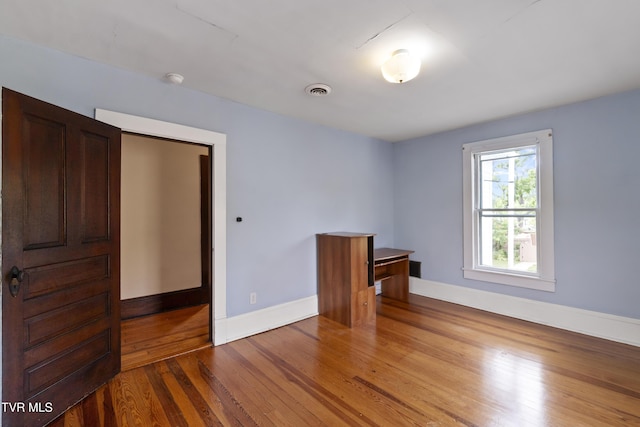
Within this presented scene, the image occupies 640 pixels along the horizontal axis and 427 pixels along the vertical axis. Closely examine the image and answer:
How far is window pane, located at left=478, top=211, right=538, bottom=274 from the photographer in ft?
11.0

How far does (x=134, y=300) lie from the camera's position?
3.44 meters

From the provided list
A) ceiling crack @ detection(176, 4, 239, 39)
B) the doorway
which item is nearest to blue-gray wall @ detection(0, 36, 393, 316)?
the doorway

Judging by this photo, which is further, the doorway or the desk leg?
the desk leg

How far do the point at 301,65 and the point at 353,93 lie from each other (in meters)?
0.69

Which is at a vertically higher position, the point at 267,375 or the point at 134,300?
the point at 134,300

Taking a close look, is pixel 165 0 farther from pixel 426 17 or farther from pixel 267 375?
pixel 267 375

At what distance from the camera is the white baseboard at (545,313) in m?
2.73

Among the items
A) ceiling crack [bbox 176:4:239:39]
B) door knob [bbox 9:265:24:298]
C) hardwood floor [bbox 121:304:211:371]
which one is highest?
ceiling crack [bbox 176:4:239:39]

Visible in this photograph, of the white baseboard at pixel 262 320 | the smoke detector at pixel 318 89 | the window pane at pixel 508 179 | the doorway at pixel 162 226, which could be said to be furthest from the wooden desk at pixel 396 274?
the doorway at pixel 162 226

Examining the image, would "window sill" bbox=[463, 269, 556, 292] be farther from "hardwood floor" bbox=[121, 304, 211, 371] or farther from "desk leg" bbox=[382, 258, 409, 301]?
"hardwood floor" bbox=[121, 304, 211, 371]

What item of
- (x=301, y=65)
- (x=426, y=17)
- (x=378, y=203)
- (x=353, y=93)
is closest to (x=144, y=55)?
(x=301, y=65)

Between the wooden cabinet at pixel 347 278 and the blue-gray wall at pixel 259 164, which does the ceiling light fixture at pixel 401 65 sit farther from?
the wooden cabinet at pixel 347 278

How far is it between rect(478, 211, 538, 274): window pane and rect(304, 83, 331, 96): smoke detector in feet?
8.68

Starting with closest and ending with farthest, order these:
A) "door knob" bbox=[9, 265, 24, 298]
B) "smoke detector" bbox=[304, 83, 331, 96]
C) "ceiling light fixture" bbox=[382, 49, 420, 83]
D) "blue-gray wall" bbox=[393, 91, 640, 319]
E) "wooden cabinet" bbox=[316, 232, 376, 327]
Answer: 1. "door knob" bbox=[9, 265, 24, 298]
2. "ceiling light fixture" bbox=[382, 49, 420, 83]
3. "smoke detector" bbox=[304, 83, 331, 96]
4. "blue-gray wall" bbox=[393, 91, 640, 319]
5. "wooden cabinet" bbox=[316, 232, 376, 327]
